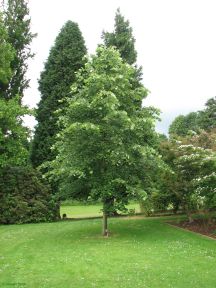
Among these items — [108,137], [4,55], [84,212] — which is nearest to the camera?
[108,137]

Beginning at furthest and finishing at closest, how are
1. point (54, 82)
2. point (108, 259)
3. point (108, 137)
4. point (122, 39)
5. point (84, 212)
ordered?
point (84, 212), point (122, 39), point (54, 82), point (108, 137), point (108, 259)

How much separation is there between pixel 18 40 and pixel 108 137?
676 inches

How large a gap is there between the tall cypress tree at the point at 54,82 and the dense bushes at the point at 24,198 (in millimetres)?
2978

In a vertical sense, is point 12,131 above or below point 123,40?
below

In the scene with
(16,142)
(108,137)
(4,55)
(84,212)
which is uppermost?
(4,55)

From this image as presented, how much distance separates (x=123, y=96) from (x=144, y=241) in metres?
7.05

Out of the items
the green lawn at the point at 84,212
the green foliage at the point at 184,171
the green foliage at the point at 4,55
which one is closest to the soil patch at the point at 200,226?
the green foliage at the point at 184,171

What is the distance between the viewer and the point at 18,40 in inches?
1417

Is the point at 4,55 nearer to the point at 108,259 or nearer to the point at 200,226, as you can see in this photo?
the point at 200,226

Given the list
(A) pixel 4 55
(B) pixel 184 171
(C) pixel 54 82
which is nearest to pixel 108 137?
(B) pixel 184 171

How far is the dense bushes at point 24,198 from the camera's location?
102 ft

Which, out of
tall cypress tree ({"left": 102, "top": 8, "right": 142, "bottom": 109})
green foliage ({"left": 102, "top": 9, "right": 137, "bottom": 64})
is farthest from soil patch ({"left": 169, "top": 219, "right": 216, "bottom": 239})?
green foliage ({"left": 102, "top": 9, "right": 137, "bottom": 64})

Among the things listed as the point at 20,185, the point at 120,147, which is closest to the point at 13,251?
the point at 120,147

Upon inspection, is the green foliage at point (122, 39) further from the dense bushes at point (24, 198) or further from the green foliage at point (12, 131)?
the dense bushes at point (24, 198)
